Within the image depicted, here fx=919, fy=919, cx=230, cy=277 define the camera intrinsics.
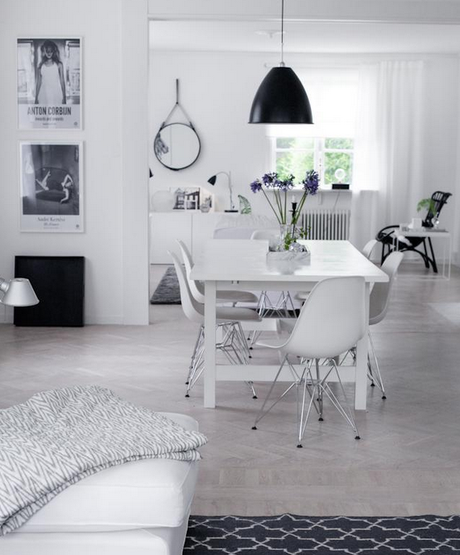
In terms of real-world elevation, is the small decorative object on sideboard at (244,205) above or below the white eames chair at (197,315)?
above

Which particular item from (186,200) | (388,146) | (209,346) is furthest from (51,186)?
(388,146)

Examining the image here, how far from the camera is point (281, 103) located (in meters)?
6.28

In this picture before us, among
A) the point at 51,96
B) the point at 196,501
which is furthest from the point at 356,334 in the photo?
the point at 51,96

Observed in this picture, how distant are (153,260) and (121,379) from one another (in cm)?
659

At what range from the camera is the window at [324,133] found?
40.7ft

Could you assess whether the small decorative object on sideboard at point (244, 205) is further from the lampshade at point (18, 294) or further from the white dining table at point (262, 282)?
the lampshade at point (18, 294)

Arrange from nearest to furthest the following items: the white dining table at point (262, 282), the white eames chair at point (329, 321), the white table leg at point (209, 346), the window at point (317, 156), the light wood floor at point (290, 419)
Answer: the light wood floor at point (290, 419) → the white eames chair at point (329, 321) → the white dining table at point (262, 282) → the white table leg at point (209, 346) → the window at point (317, 156)

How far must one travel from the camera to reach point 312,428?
193 inches

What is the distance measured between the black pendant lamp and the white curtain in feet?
20.6

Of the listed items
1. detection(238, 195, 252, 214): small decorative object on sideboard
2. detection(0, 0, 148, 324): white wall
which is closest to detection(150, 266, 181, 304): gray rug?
detection(0, 0, 148, 324): white wall

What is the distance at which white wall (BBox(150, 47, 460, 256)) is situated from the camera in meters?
12.2

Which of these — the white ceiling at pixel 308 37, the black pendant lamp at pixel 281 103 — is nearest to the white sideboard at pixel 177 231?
the white ceiling at pixel 308 37

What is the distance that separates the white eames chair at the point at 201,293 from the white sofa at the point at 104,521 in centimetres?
312

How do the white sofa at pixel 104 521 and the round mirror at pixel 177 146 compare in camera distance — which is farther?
the round mirror at pixel 177 146
